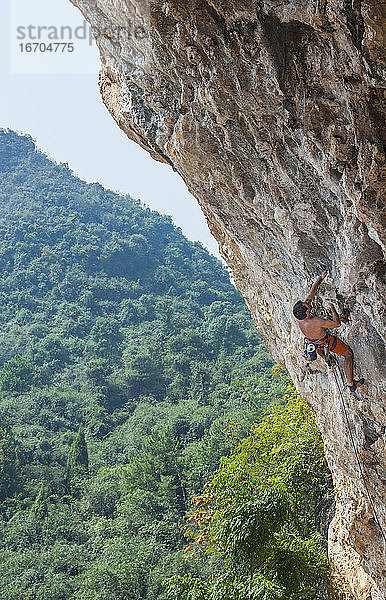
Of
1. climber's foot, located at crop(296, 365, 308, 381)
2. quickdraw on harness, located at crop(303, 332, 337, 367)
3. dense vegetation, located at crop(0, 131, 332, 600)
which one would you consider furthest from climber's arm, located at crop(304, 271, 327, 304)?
dense vegetation, located at crop(0, 131, 332, 600)

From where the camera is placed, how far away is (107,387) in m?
33.8

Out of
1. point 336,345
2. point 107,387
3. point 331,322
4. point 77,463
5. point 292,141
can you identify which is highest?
point 292,141

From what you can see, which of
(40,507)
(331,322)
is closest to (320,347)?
(331,322)

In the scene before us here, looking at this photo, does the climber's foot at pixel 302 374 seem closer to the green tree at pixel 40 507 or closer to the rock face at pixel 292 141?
the rock face at pixel 292 141

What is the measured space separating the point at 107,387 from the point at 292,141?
3110 centimetres

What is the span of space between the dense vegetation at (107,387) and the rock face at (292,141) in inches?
140

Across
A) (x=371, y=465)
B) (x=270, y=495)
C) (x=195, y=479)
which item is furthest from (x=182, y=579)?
(x=195, y=479)

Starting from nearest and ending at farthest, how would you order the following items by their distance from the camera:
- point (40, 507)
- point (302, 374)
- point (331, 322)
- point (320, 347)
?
point (331, 322) → point (320, 347) → point (302, 374) → point (40, 507)

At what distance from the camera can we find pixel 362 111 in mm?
3561

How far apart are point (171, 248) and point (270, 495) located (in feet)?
165

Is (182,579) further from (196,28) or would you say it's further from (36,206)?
(36,206)

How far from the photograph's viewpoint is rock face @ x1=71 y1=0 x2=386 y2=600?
3.57m

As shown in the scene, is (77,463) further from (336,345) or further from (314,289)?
(314,289)

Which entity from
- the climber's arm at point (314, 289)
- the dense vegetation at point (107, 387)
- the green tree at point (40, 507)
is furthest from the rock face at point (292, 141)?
the green tree at point (40, 507)
